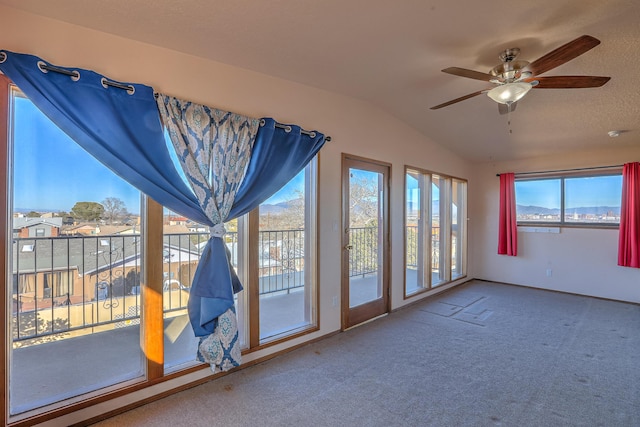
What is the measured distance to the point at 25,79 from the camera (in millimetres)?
1655

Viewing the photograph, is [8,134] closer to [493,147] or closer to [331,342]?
[331,342]

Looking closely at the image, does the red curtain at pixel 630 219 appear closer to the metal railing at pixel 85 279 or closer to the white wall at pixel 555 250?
the white wall at pixel 555 250

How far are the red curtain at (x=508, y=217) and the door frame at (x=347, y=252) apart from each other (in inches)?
108

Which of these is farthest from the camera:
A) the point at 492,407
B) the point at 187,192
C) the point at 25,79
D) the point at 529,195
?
the point at 529,195

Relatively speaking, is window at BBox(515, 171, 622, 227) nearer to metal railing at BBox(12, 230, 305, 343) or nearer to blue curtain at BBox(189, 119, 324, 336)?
blue curtain at BBox(189, 119, 324, 336)

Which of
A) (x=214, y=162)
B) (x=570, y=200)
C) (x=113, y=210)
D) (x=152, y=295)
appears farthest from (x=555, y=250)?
(x=113, y=210)

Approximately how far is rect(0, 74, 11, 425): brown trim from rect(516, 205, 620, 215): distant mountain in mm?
6446

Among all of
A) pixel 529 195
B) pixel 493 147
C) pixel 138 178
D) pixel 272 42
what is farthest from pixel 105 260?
pixel 529 195

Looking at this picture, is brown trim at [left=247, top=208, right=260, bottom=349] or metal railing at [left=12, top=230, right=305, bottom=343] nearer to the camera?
metal railing at [left=12, top=230, right=305, bottom=343]

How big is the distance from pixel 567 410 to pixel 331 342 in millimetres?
1875

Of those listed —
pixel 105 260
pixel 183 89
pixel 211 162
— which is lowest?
pixel 105 260

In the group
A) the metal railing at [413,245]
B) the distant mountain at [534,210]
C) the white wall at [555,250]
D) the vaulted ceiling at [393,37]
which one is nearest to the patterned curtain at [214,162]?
the vaulted ceiling at [393,37]

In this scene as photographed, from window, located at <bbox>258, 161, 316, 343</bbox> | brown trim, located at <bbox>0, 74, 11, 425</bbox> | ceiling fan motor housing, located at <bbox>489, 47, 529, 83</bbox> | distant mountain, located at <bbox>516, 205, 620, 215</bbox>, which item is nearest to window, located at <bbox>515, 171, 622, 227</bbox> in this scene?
distant mountain, located at <bbox>516, 205, 620, 215</bbox>

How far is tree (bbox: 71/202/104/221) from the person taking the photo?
202cm
